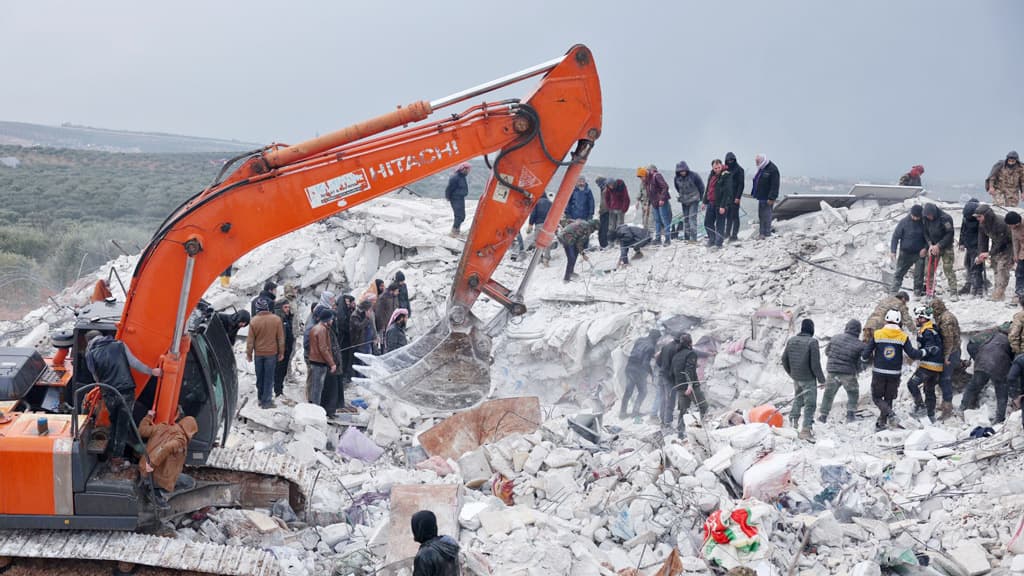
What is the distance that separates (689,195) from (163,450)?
1140 cm

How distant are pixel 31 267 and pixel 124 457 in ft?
63.6

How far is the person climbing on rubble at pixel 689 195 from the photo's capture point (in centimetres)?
1584

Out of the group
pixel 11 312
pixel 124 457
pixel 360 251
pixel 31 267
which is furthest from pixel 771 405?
pixel 31 267

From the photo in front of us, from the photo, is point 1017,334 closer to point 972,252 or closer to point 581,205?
point 972,252

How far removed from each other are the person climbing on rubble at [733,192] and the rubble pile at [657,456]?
0.30 metres

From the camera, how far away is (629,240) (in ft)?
52.4

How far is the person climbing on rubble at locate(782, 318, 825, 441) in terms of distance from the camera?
408 inches

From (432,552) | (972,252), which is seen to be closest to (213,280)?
(432,552)

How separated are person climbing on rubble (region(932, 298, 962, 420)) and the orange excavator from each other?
5068 mm

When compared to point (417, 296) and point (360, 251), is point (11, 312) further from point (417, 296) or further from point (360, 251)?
point (417, 296)

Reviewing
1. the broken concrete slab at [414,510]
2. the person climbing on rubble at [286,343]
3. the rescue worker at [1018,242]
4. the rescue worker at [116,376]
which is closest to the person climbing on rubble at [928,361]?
the rescue worker at [1018,242]

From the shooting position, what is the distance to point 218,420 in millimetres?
7477

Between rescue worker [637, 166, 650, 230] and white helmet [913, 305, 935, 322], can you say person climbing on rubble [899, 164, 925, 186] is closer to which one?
rescue worker [637, 166, 650, 230]

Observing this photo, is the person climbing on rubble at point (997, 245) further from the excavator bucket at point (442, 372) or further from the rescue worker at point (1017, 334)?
the excavator bucket at point (442, 372)
